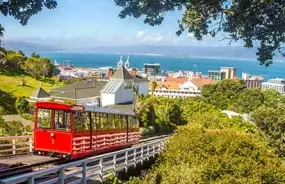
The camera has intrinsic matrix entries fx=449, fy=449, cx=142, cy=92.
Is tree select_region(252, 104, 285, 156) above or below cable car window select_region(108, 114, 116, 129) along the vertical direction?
below

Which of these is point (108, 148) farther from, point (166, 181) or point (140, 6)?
point (140, 6)

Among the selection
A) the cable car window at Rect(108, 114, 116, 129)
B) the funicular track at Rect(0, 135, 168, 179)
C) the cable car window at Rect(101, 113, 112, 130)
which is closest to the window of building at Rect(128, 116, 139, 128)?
the cable car window at Rect(108, 114, 116, 129)

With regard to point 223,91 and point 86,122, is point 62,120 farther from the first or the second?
point 223,91

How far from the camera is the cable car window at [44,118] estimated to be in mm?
17953

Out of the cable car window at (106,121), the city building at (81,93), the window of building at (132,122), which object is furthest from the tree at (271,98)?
the cable car window at (106,121)

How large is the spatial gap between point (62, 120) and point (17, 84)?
60236mm

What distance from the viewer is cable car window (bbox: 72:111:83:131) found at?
1783 centimetres

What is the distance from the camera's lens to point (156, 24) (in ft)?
29.8

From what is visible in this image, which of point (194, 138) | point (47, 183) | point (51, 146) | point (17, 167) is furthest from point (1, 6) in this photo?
point (194, 138)

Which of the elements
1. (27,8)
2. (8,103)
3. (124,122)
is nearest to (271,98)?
(8,103)

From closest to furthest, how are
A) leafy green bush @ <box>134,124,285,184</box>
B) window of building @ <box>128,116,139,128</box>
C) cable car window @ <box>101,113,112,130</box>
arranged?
leafy green bush @ <box>134,124,285,184</box> → cable car window @ <box>101,113,112,130</box> → window of building @ <box>128,116,139,128</box>

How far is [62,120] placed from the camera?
58.4ft

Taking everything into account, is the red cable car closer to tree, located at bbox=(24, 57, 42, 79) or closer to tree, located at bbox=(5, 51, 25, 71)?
tree, located at bbox=(24, 57, 42, 79)

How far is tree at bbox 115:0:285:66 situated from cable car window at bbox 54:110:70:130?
31.1 feet
